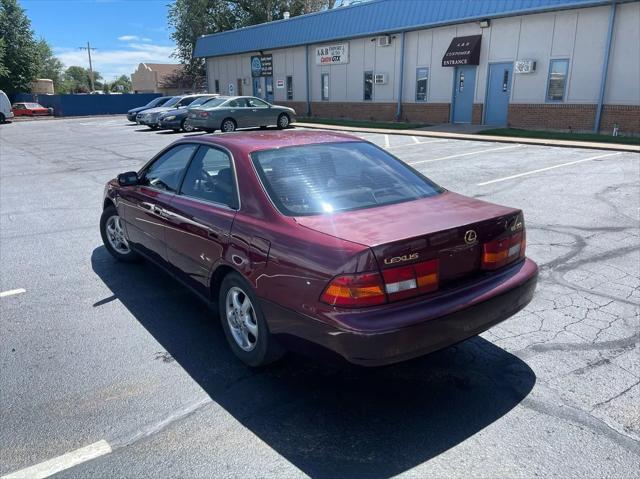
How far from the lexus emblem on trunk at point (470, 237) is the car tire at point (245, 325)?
4.24 ft

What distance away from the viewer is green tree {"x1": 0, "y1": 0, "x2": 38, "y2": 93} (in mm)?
48156

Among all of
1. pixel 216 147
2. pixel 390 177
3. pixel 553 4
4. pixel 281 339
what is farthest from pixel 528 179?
pixel 553 4

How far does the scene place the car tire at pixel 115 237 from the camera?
554 centimetres

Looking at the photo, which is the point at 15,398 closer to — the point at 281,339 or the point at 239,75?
the point at 281,339

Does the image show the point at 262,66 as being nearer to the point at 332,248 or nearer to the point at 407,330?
the point at 332,248

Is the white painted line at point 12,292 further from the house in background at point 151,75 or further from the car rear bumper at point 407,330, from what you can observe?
the house in background at point 151,75

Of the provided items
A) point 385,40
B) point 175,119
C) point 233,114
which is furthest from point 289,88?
point 233,114

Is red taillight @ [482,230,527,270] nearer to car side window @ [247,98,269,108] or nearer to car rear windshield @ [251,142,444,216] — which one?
car rear windshield @ [251,142,444,216]

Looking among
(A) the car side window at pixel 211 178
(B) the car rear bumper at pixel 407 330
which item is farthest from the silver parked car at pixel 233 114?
(B) the car rear bumper at pixel 407 330

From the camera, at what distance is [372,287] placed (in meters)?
2.71

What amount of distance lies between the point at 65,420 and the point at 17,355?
1049 mm

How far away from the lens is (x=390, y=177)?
12.7 ft

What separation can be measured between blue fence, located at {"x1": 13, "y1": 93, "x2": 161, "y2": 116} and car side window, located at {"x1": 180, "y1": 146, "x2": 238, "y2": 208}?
50.0m

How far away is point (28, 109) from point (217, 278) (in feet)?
160
